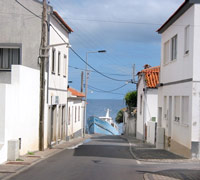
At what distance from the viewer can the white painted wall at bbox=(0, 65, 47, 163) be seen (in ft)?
45.9

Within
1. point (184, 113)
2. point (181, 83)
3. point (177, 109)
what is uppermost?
point (181, 83)

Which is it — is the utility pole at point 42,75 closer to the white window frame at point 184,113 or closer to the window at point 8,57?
the window at point 8,57

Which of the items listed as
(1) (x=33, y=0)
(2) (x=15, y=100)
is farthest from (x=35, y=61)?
(2) (x=15, y=100)

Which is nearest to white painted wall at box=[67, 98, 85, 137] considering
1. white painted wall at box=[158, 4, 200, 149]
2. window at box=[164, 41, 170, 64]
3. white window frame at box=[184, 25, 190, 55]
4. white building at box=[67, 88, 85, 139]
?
white building at box=[67, 88, 85, 139]

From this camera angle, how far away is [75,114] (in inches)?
1437

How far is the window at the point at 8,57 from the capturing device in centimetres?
2080

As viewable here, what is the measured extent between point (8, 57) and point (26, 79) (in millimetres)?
4911

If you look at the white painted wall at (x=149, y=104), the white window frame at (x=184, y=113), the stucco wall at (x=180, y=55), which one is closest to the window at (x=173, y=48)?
the stucco wall at (x=180, y=55)

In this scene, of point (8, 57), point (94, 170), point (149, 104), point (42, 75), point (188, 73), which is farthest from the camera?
point (149, 104)

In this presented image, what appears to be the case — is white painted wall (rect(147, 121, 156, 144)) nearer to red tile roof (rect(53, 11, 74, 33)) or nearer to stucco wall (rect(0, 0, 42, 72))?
red tile roof (rect(53, 11, 74, 33))

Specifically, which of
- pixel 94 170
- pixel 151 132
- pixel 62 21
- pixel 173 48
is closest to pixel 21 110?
pixel 94 170

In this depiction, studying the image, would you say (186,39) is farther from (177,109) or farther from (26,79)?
(26,79)

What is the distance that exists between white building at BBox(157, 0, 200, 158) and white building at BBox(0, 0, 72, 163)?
6751 millimetres

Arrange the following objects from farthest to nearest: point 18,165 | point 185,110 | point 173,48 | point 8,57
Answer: point 8,57, point 173,48, point 185,110, point 18,165
